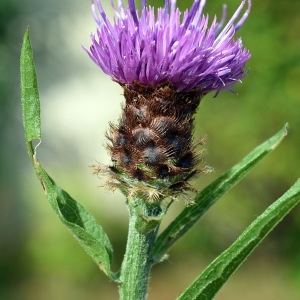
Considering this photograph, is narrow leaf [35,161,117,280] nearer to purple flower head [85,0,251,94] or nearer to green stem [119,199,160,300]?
green stem [119,199,160,300]

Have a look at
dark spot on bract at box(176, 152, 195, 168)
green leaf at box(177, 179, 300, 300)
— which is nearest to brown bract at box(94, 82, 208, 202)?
dark spot on bract at box(176, 152, 195, 168)

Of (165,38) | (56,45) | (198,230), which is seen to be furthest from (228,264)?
(56,45)

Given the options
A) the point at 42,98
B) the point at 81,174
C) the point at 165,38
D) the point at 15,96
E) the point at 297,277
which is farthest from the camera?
the point at 42,98

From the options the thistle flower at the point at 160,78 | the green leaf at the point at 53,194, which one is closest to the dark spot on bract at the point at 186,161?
the thistle flower at the point at 160,78

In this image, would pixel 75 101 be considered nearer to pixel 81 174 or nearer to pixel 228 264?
pixel 81 174

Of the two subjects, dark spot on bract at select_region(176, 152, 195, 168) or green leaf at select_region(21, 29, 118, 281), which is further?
dark spot on bract at select_region(176, 152, 195, 168)

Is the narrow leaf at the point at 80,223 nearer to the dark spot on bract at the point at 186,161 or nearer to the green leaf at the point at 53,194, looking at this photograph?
the green leaf at the point at 53,194

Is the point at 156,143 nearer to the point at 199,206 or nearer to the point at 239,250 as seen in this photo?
the point at 199,206
